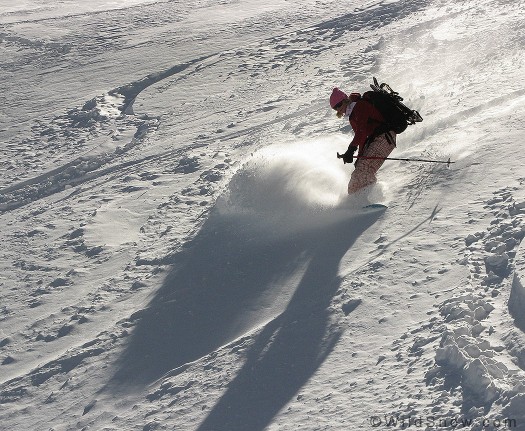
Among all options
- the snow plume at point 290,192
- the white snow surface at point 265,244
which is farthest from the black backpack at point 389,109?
the snow plume at point 290,192

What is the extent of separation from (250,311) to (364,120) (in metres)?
2.41

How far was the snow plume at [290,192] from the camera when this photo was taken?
318 inches

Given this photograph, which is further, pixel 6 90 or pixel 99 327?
pixel 6 90

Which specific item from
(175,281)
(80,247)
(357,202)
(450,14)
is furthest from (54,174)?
(450,14)

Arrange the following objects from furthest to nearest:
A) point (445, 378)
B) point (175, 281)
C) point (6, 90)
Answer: point (6, 90) → point (175, 281) → point (445, 378)

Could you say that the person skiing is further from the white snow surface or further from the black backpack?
the white snow surface

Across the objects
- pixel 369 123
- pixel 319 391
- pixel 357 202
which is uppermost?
pixel 369 123

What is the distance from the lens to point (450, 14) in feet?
49.0

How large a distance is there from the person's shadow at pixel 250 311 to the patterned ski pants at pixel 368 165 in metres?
0.46

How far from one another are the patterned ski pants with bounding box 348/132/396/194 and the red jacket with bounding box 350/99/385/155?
18 centimetres

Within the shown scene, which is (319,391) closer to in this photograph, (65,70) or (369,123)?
(369,123)

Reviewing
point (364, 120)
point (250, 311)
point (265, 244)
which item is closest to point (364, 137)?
point (364, 120)

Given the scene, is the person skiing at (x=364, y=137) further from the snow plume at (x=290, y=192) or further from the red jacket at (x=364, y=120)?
the snow plume at (x=290, y=192)

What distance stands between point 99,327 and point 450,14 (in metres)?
10.4
